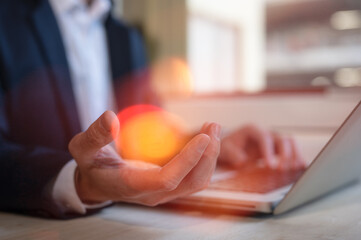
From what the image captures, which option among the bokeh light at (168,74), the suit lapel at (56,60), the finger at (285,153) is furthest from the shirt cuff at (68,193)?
the bokeh light at (168,74)

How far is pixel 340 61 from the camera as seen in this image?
4.32m

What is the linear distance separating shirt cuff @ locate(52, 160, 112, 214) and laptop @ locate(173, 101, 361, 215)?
114 millimetres

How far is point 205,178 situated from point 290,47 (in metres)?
4.54

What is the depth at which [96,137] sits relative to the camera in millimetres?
344

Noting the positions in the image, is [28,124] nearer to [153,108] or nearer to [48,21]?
[48,21]

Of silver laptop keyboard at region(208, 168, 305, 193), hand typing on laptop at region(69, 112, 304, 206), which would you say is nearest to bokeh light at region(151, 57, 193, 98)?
silver laptop keyboard at region(208, 168, 305, 193)

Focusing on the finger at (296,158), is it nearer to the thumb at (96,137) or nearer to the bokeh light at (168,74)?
the thumb at (96,137)

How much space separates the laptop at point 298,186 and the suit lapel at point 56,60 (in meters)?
0.67

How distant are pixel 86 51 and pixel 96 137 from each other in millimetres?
1171

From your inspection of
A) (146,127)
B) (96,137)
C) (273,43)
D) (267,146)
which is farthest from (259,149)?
(273,43)

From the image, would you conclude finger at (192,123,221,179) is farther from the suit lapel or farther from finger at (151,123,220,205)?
the suit lapel

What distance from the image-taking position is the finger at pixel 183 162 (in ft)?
Result: 1.08

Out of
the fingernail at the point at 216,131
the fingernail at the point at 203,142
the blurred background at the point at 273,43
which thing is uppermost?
the fingernail at the point at 203,142

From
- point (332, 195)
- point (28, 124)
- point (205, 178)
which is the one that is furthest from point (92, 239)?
point (28, 124)
